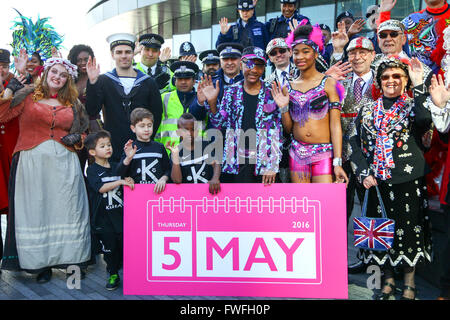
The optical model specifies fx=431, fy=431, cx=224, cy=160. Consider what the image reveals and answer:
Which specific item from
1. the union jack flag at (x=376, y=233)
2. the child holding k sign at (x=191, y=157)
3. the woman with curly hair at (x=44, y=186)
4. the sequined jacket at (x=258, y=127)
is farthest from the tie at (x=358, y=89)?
the woman with curly hair at (x=44, y=186)

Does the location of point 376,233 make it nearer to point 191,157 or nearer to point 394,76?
point 394,76

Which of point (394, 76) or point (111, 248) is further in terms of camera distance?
point (111, 248)

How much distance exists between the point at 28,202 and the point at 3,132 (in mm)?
1051

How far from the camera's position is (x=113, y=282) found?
4008mm

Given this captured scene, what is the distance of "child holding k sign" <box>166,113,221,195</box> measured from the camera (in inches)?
153

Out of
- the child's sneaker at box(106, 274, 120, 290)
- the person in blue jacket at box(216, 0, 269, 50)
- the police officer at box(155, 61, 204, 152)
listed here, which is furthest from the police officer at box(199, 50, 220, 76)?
the child's sneaker at box(106, 274, 120, 290)

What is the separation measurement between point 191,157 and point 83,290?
160cm

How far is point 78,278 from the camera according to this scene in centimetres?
397

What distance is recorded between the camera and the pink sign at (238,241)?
342cm

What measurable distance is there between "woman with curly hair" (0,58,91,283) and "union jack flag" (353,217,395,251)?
2.66 metres

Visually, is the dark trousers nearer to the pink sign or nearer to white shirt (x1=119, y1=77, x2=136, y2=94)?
the pink sign

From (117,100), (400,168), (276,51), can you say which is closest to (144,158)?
(117,100)
